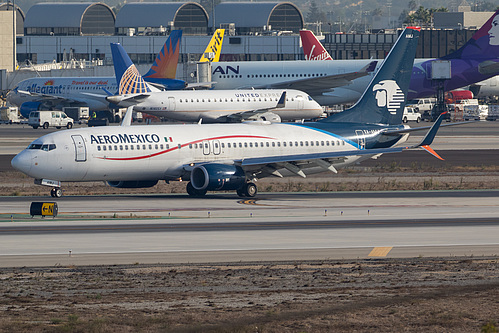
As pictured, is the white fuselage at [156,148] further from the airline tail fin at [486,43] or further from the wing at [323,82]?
the airline tail fin at [486,43]

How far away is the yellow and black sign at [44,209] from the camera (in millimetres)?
39125

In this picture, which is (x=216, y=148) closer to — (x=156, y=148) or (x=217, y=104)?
(x=156, y=148)

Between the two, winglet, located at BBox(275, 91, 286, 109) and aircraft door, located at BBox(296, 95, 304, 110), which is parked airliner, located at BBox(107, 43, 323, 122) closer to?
aircraft door, located at BBox(296, 95, 304, 110)

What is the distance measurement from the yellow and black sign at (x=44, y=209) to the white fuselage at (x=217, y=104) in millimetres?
47301

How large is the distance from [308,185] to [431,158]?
19.4 metres

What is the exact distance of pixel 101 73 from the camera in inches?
5664

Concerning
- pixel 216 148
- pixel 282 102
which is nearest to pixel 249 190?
pixel 216 148

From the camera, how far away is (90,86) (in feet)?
371

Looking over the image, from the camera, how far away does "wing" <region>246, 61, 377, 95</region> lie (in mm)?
96844

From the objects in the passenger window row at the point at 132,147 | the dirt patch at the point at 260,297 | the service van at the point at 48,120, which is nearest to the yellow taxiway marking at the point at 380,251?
the dirt patch at the point at 260,297

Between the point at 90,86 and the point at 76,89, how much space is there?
102 inches

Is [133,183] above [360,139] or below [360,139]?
below

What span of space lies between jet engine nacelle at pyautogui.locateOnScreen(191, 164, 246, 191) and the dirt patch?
1687 centimetres

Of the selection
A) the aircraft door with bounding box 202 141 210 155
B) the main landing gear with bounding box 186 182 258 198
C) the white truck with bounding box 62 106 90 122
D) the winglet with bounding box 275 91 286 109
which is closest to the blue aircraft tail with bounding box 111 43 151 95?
the winglet with bounding box 275 91 286 109
